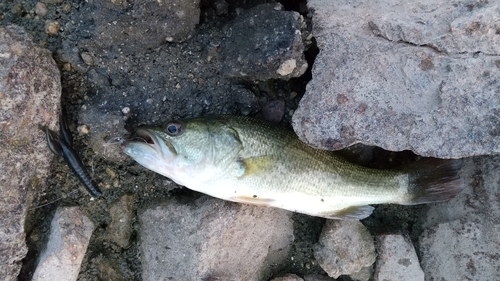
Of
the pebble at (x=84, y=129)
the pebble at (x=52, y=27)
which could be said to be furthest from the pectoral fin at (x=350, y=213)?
the pebble at (x=52, y=27)

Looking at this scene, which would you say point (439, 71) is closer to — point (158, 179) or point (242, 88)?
point (242, 88)

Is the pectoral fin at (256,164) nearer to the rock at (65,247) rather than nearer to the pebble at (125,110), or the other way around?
the pebble at (125,110)

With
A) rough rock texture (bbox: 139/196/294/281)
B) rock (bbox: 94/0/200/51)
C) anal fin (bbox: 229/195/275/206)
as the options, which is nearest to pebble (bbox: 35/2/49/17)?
rock (bbox: 94/0/200/51)

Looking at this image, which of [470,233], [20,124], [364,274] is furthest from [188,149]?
[470,233]

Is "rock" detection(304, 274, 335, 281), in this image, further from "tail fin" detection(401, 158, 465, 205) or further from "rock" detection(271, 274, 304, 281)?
"tail fin" detection(401, 158, 465, 205)

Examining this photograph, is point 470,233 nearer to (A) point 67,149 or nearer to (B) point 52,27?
(A) point 67,149
